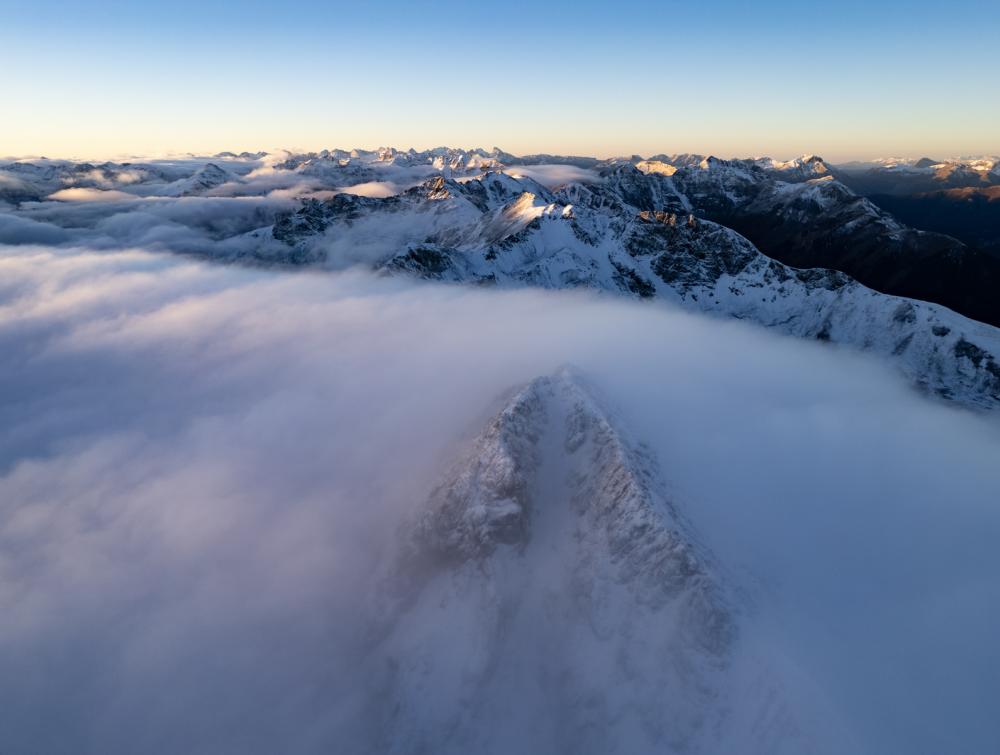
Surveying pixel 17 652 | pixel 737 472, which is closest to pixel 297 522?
pixel 17 652

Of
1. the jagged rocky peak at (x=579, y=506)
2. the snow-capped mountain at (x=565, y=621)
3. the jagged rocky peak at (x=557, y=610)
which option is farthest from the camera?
the jagged rocky peak at (x=579, y=506)

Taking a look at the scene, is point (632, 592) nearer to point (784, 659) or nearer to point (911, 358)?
point (784, 659)

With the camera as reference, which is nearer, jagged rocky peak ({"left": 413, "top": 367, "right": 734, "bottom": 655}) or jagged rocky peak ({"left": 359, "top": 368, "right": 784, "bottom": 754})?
jagged rocky peak ({"left": 359, "top": 368, "right": 784, "bottom": 754})

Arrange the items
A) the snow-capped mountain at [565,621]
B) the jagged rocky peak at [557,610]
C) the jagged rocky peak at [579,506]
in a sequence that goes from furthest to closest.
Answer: the jagged rocky peak at [579,506] < the jagged rocky peak at [557,610] < the snow-capped mountain at [565,621]

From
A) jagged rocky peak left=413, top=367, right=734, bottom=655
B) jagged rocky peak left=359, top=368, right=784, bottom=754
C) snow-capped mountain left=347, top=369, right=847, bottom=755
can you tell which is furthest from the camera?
jagged rocky peak left=413, top=367, right=734, bottom=655

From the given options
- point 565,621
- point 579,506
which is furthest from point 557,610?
point 579,506

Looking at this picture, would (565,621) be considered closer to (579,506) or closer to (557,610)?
(557,610)

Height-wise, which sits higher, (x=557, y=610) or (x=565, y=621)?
(x=557, y=610)

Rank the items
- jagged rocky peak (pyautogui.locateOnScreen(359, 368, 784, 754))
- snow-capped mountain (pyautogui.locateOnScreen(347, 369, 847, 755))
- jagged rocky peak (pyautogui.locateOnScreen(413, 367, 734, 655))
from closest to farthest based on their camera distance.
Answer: snow-capped mountain (pyautogui.locateOnScreen(347, 369, 847, 755)) < jagged rocky peak (pyautogui.locateOnScreen(359, 368, 784, 754)) < jagged rocky peak (pyautogui.locateOnScreen(413, 367, 734, 655))
